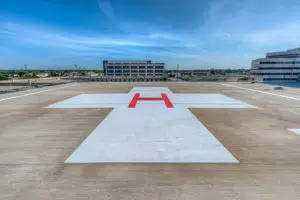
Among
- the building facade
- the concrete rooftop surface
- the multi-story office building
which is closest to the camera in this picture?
the concrete rooftop surface

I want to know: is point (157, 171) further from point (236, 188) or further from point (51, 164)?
point (51, 164)

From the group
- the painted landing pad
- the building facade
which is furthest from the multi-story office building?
the painted landing pad

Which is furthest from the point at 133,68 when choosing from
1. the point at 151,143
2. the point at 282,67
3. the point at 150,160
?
the point at 150,160

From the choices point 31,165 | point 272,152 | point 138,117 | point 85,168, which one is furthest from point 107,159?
point 272,152

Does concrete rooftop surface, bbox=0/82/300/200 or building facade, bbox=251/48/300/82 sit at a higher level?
building facade, bbox=251/48/300/82

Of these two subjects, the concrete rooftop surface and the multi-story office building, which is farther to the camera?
the multi-story office building

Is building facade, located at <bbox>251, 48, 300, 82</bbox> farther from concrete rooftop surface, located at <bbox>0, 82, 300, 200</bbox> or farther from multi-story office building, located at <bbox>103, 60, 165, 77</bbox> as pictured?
concrete rooftop surface, located at <bbox>0, 82, 300, 200</bbox>

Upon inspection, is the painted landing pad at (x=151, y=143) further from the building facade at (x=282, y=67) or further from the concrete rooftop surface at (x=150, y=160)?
the building facade at (x=282, y=67)

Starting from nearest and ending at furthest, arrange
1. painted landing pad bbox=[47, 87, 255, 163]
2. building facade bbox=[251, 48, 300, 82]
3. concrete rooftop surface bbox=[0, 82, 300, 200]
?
concrete rooftop surface bbox=[0, 82, 300, 200]
painted landing pad bbox=[47, 87, 255, 163]
building facade bbox=[251, 48, 300, 82]

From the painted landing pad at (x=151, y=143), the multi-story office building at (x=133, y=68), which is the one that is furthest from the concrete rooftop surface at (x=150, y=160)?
the multi-story office building at (x=133, y=68)
